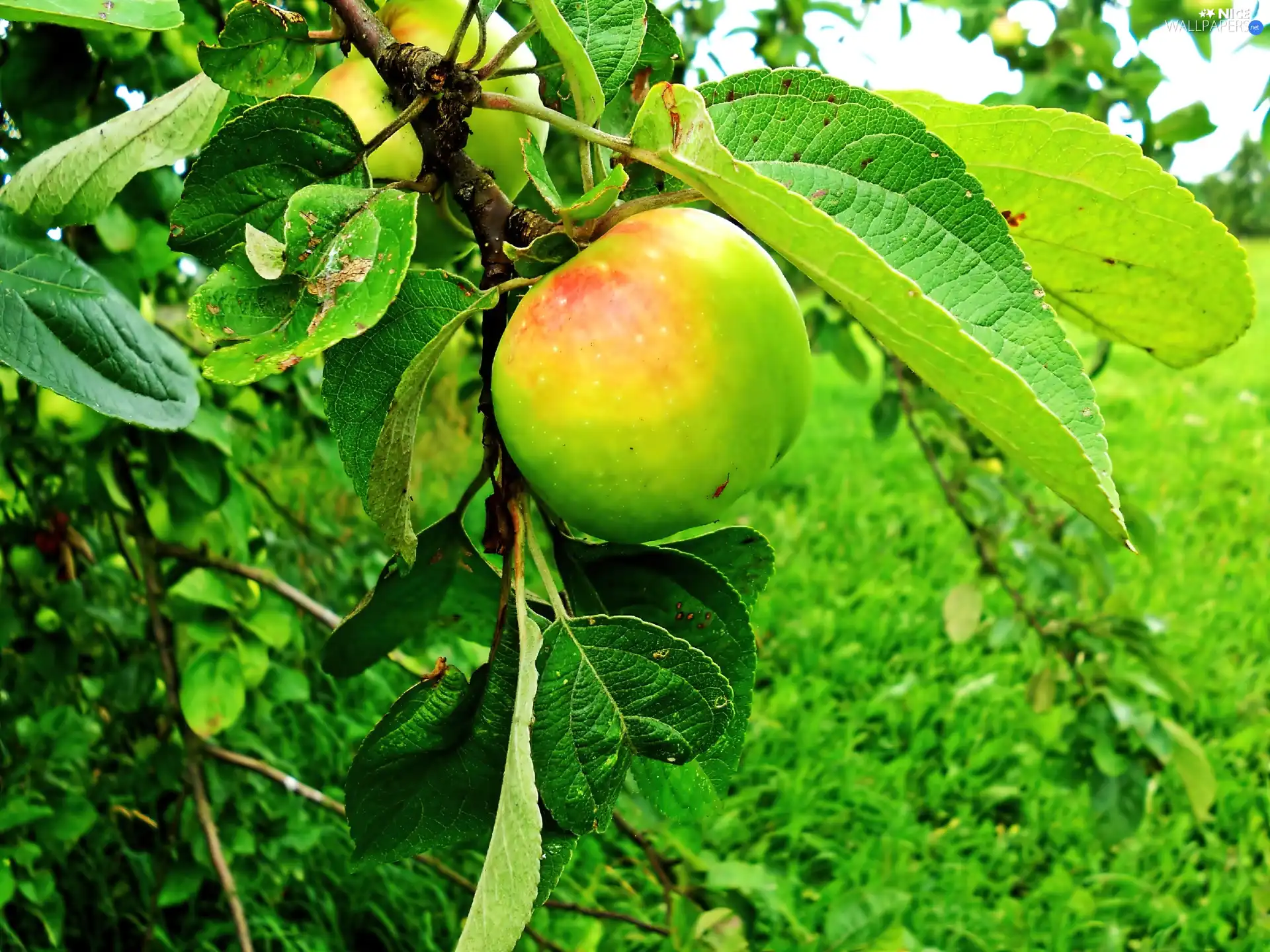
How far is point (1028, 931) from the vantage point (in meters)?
1.83

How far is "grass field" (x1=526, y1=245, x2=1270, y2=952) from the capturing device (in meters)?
1.82

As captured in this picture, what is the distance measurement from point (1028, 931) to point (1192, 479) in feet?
8.42

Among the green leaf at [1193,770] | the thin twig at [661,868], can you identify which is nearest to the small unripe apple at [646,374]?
the thin twig at [661,868]

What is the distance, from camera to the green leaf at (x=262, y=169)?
0.46 meters

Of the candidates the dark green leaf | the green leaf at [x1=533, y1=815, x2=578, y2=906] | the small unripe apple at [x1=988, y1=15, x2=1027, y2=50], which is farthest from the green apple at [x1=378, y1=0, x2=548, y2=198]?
the small unripe apple at [x1=988, y1=15, x2=1027, y2=50]

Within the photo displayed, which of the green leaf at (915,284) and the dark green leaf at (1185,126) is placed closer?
the green leaf at (915,284)

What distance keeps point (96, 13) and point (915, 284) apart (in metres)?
0.35

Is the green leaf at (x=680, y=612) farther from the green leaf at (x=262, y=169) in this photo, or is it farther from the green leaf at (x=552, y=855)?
the green leaf at (x=262, y=169)

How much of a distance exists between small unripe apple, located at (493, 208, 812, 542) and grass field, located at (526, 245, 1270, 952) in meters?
0.66

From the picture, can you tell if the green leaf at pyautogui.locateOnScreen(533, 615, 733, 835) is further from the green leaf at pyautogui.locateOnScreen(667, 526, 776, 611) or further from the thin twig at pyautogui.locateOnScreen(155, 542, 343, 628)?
the thin twig at pyautogui.locateOnScreen(155, 542, 343, 628)

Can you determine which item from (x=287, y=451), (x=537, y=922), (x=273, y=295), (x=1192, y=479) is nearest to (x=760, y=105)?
(x=273, y=295)

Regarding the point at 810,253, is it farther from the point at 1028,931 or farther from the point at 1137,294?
the point at 1028,931

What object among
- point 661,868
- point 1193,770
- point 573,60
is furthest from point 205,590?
point 1193,770

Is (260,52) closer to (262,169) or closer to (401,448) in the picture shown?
(262,169)
